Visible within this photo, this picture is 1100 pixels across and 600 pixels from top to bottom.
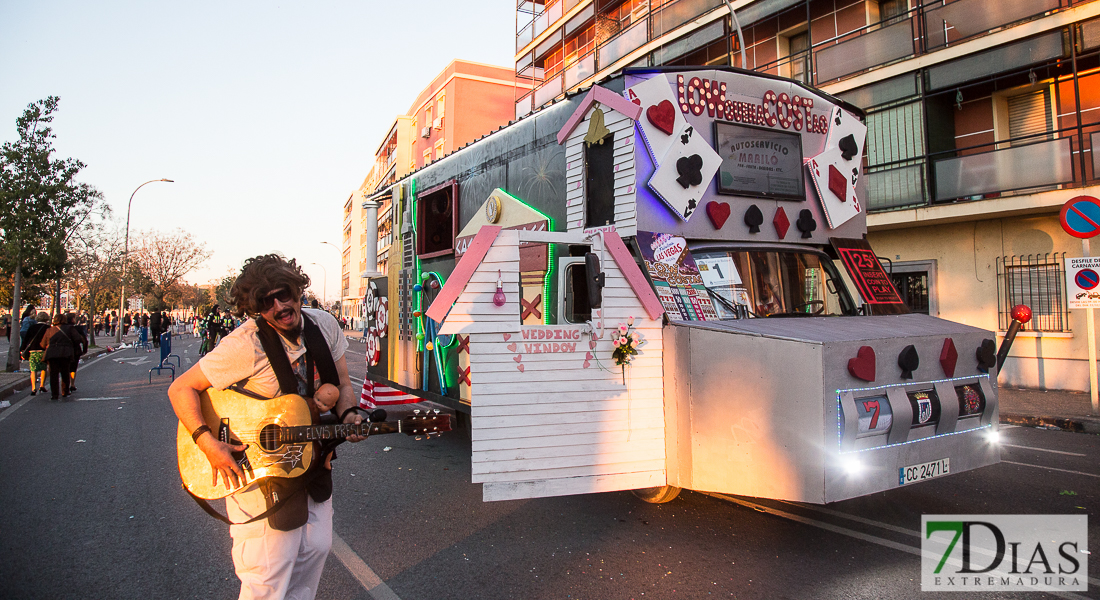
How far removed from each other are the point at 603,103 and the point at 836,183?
7.72ft

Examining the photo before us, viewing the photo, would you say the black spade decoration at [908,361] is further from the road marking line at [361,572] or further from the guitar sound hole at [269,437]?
the guitar sound hole at [269,437]

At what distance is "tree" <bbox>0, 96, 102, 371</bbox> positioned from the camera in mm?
15836

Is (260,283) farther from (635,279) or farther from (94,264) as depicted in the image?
(94,264)

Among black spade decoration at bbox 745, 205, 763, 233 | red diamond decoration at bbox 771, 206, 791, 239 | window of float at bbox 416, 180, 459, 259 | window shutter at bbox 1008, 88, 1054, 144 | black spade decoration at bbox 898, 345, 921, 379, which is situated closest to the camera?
black spade decoration at bbox 898, 345, 921, 379

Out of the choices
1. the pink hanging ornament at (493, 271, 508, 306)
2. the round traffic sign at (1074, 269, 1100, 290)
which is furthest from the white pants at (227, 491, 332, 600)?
the round traffic sign at (1074, 269, 1100, 290)

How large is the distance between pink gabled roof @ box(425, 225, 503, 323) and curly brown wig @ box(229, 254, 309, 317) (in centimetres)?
127

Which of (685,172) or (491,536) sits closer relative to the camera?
(491,536)

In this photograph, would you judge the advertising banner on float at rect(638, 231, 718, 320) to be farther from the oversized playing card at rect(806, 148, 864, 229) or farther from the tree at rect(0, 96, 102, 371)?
the tree at rect(0, 96, 102, 371)

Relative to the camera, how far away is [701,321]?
434 centimetres

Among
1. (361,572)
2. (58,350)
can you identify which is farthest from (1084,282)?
(58,350)

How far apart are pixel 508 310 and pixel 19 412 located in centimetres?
1026

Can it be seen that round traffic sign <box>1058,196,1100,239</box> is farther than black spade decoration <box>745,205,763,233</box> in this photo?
Yes

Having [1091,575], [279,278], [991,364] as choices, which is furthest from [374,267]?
[1091,575]

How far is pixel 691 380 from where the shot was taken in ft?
13.5
